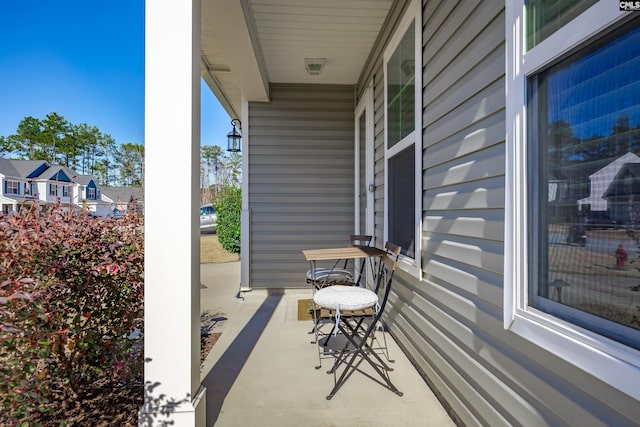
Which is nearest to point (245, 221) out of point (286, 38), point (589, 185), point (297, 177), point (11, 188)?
point (297, 177)

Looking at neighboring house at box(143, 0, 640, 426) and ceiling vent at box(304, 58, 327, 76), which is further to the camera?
ceiling vent at box(304, 58, 327, 76)

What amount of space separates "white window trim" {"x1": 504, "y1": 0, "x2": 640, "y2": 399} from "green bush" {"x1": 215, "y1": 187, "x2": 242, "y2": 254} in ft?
23.9

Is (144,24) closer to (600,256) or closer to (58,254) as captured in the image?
(58,254)

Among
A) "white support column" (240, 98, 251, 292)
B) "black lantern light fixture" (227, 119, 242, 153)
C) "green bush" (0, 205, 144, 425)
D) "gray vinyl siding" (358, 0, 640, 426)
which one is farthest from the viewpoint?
"black lantern light fixture" (227, 119, 242, 153)

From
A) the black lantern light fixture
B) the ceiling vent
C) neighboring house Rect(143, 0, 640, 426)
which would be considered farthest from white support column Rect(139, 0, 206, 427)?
the black lantern light fixture

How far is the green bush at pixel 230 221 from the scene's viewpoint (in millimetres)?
8180

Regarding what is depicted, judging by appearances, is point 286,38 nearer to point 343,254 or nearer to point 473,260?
point 343,254

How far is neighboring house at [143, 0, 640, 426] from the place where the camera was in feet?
3.12

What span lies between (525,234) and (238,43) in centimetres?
291

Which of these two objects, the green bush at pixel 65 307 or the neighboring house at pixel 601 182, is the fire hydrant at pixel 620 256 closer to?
the neighboring house at pixel 601 182

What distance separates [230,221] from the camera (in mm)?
8250

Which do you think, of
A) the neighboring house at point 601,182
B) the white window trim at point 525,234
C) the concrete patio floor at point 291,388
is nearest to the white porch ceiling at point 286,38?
the white window trim at point 525,234

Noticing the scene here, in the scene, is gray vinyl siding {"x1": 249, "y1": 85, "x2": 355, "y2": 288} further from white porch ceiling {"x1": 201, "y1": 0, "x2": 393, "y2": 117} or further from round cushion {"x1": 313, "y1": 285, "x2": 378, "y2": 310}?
round cushion {"x1": 313, "y1": 285, "x2": 378, "y2": 310}

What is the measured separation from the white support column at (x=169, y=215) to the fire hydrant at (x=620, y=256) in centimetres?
158
